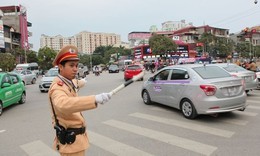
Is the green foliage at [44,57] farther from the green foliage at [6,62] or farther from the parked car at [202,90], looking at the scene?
the parked car at [202,90]

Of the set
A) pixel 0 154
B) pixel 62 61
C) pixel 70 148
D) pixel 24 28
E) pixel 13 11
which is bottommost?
pixel 0 154

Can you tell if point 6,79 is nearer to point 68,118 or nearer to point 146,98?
point 146,98

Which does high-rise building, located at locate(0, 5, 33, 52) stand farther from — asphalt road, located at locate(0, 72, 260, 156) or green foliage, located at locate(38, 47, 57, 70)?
asphalt road, located at locate(0, 72, 260, 156)

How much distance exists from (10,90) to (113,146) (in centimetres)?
639

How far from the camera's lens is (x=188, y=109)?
716cm

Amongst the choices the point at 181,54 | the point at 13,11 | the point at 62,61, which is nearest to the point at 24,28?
the point at 13,11

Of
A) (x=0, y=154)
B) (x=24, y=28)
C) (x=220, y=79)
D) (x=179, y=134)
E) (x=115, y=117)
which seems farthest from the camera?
(x=24, y=28)

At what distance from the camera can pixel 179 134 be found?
573cm

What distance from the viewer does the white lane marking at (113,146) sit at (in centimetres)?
468

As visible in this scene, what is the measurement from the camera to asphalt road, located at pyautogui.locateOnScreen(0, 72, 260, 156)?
4793 millimetres

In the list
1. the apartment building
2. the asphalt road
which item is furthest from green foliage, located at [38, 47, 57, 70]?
the apartment building

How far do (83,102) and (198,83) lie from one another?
208 inches

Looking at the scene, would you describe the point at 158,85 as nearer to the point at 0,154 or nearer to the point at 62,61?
the point at 0,154

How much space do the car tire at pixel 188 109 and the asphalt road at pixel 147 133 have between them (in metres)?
0.19
